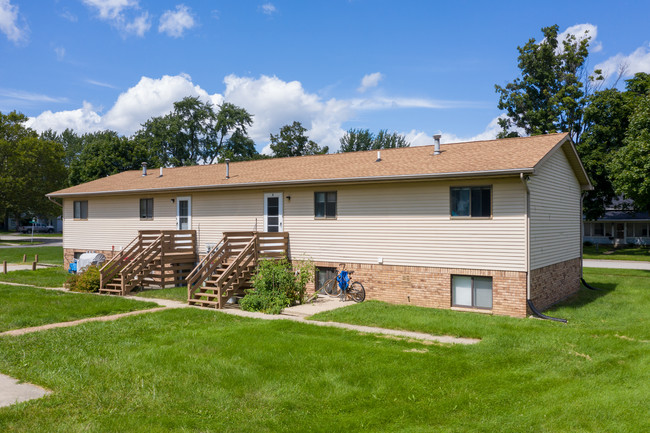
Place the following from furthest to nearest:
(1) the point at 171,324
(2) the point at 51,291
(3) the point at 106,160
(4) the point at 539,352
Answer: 1. (3) the point at 106,160
2. (2) the point at 51,291
3. (1) the point at 171,324
4. (4) the point at 539,352

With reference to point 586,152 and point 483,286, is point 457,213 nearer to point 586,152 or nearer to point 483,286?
point 483,286

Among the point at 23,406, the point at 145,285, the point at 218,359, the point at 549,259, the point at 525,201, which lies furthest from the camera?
the point at 145,285

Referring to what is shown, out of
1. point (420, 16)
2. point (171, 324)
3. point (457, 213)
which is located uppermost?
point (420, 16)

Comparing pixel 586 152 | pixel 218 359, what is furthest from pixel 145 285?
pixel 586 152

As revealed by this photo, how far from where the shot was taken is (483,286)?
13531mm

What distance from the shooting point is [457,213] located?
13883mm

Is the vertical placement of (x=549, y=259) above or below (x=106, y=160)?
below

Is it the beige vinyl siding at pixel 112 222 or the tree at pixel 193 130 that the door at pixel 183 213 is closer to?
the beige vinyl siding at pixel 112 222

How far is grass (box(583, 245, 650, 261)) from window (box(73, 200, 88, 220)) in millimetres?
31580

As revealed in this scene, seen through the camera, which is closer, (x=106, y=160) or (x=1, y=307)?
(x=1, y=307)

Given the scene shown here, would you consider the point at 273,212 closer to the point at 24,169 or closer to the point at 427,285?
the point at 427,285

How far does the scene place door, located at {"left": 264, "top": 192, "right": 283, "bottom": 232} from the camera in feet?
56.6

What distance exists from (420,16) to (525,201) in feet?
27.4

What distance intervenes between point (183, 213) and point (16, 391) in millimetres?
13036
